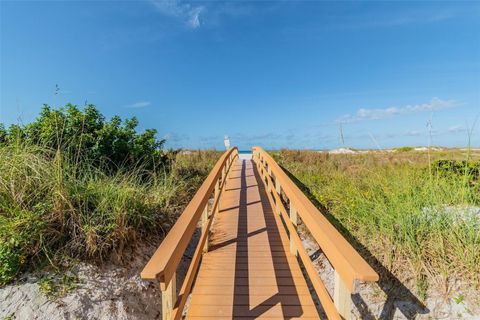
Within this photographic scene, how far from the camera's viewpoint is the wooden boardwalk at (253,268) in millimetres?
1783

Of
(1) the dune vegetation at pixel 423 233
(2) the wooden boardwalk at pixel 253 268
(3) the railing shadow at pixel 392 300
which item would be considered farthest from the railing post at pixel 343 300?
(1) the dune vegetation at pixel 423 233

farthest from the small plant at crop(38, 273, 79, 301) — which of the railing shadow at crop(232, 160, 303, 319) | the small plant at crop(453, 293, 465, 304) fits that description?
the small plant at crop(453, 293, 465, 304)

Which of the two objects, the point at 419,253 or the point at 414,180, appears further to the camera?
the point at 414,180

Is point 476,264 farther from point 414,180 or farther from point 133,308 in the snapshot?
point 133,308

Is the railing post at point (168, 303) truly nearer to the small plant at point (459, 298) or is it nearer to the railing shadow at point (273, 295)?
the railing shadow at point (273, 295)

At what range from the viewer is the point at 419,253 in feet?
11.3

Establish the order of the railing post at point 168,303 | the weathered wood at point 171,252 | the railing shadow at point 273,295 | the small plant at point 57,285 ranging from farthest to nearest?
1. the small plant at point 57,285
2. the railing shadow at point 273,295
3. the railing post at point 168,303
4. the weathered wood at point 171,252

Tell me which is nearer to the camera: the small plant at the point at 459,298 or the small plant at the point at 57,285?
the small plant at the point at 57,285

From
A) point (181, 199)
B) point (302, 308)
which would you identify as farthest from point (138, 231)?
A: point (302, 308)

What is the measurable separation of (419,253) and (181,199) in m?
4.43

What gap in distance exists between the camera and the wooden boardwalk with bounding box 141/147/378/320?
1.78m

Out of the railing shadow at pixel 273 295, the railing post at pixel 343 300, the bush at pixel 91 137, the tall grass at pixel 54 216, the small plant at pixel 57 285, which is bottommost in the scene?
the railing shadow at pixel 273 295

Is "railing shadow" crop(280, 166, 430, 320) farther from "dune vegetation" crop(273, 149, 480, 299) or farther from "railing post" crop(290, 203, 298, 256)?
"railing post" crop(290, 203, 298, 256)

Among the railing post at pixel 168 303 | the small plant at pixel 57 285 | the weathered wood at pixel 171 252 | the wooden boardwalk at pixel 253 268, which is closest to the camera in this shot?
the weathered wood at pixel 171 252
